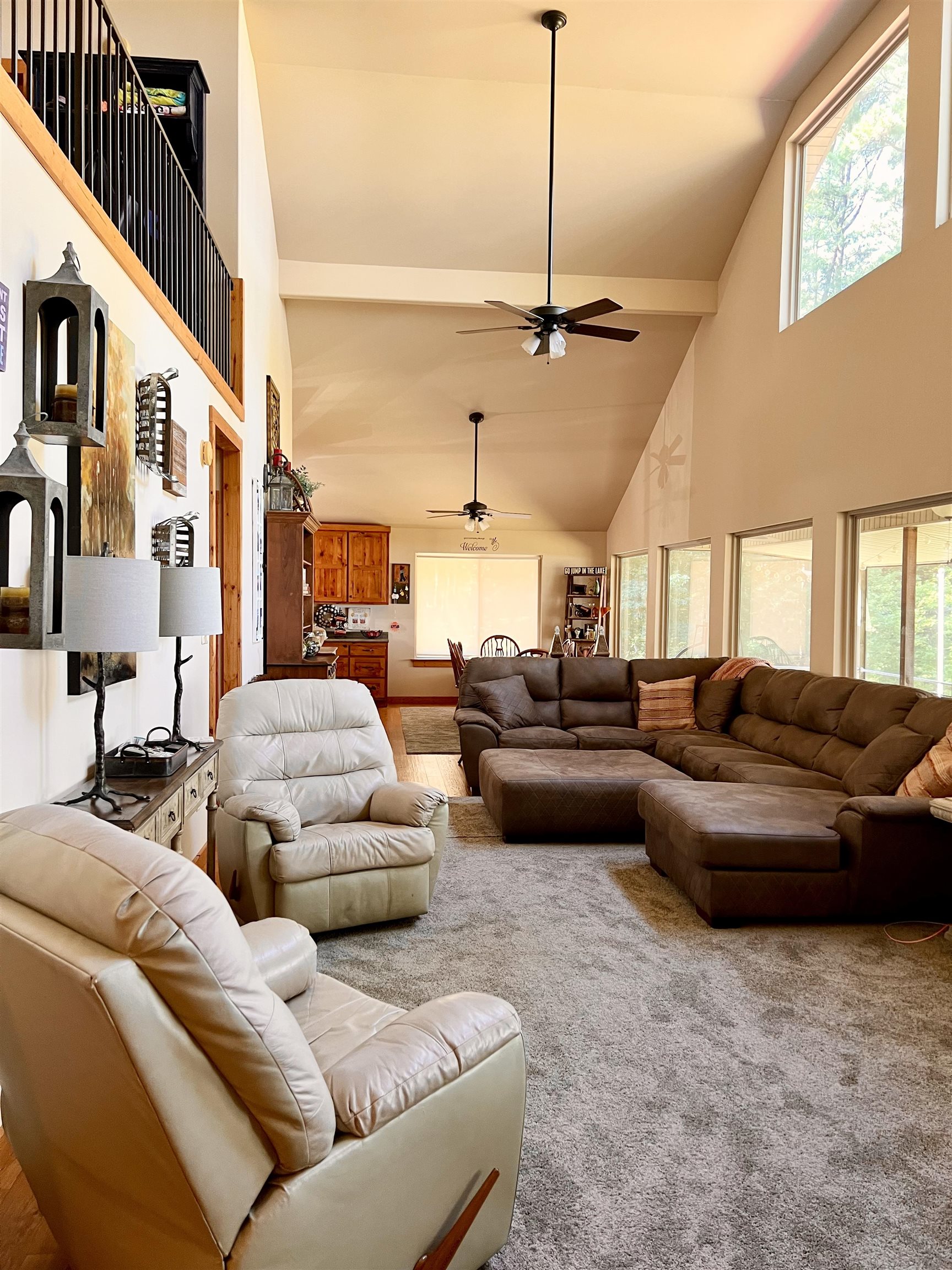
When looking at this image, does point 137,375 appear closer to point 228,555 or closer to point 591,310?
point 228,555

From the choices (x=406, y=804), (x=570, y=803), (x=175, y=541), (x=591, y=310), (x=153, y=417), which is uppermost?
(x=591, y=310)

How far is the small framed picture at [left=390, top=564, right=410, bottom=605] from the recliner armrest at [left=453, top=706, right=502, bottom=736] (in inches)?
231

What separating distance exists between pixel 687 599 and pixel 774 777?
4088 millimetres

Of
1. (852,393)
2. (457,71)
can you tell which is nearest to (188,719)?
(852,393)

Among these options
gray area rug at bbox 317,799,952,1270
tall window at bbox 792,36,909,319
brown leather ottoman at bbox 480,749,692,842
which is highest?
tall window at bbox 792,36,909,319

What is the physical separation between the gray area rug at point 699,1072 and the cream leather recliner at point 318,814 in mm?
200

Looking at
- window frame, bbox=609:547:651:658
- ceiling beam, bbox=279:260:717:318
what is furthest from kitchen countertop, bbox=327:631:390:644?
ceiling beam, bbox=279:260:717:318

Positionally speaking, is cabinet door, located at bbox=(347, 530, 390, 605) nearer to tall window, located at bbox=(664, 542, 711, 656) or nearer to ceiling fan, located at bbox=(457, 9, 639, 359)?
tall window, located at bbox=(664, 542, 711, 656)

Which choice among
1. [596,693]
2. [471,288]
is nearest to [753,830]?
[596,693]

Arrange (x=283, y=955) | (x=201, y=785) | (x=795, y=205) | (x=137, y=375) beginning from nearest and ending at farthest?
(x=283, y=955) < (x=201, y=785) < (x=137, y=375) < (x=795, y=205)

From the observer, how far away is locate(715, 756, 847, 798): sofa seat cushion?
436 cm

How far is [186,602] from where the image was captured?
3.16 m

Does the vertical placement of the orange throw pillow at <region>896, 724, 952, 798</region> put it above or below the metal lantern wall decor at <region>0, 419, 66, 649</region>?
below

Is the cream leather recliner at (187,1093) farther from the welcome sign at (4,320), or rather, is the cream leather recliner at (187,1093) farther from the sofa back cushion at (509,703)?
the sofa back cushion at (509,703)
